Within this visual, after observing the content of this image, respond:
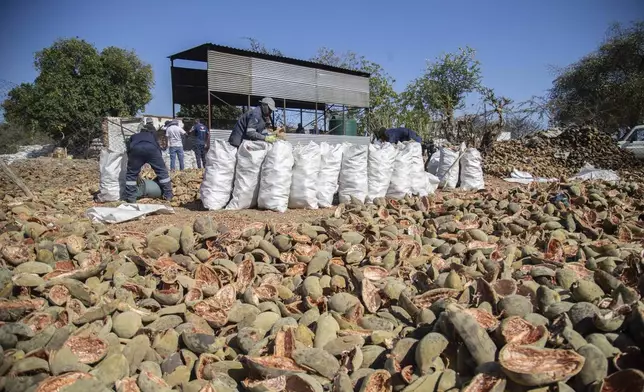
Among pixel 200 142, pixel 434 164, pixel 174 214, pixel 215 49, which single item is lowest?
pixel 174 214

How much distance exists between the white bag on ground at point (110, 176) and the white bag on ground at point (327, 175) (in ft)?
10.4

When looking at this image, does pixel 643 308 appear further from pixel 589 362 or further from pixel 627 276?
pixel 627 276

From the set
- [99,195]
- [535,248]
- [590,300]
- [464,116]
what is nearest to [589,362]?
[590,300]

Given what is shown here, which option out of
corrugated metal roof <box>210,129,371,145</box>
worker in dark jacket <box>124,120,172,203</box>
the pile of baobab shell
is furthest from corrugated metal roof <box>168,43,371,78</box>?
the pile of baobab shell

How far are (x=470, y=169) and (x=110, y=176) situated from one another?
248 inches

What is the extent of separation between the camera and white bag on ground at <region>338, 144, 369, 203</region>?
6.08 metres

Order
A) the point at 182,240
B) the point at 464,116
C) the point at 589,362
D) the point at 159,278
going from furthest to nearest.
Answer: the point at 464,116
the point at 182,240
the point at 159,278
the point at 589,362

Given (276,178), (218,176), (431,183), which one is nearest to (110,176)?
(218,176)

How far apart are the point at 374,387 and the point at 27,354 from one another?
68.2 inches

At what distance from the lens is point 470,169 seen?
26.3ft

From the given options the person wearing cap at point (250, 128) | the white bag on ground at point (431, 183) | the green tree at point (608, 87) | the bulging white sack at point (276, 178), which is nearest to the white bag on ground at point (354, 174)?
the bulging white sack at point (276, 178)

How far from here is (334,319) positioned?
2473mm

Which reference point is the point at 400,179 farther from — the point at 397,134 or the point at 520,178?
the point at 520,178

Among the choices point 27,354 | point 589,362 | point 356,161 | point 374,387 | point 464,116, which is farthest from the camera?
point 464,116
